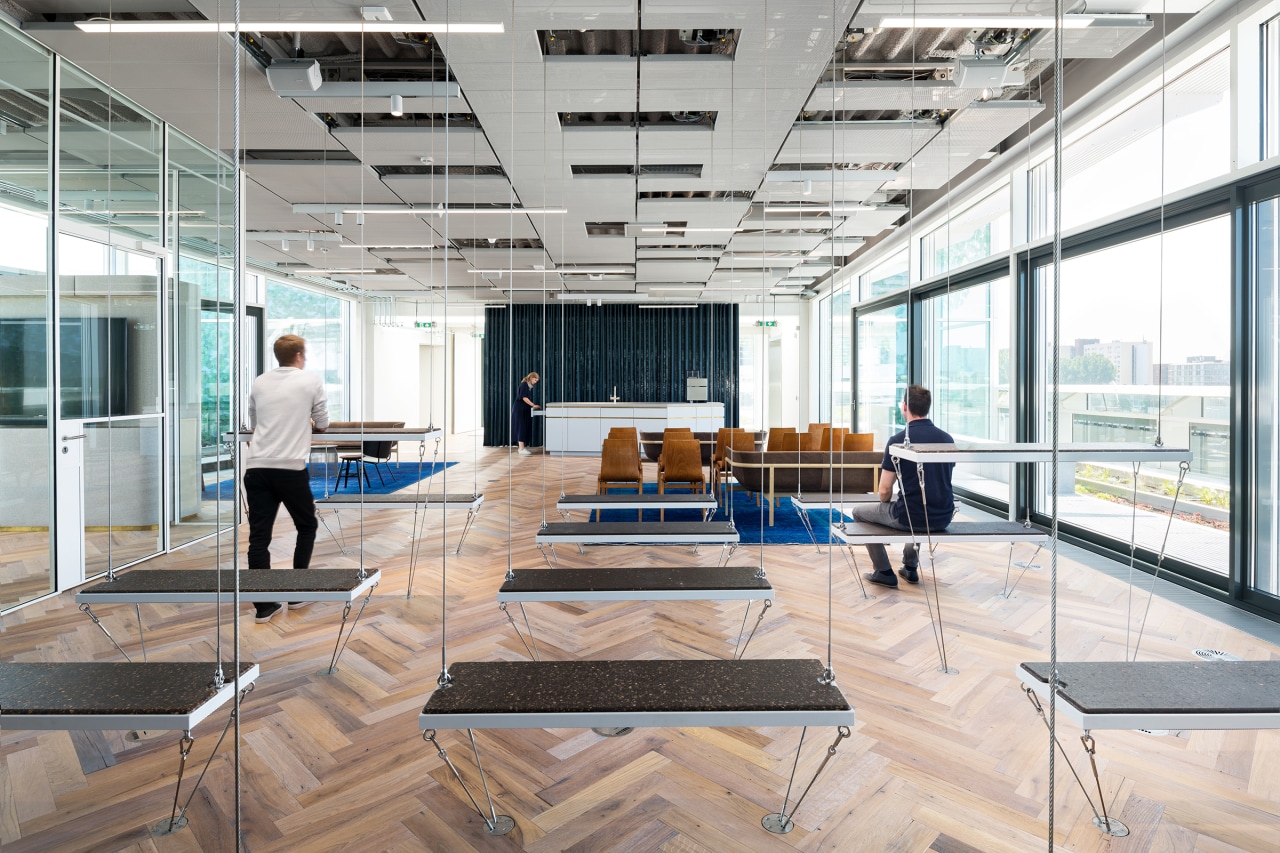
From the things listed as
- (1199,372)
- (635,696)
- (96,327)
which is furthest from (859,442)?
(96,327)

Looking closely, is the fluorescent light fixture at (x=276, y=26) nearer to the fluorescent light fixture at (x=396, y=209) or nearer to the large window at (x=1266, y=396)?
the fluorescent light fixture at (x=396, y=209)

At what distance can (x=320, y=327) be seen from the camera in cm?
1359

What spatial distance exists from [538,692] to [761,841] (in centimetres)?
74

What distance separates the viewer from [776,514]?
7016 millimetres

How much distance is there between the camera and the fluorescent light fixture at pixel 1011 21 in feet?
11.9

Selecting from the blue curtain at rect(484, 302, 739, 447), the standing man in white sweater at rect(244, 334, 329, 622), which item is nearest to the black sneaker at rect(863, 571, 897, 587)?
the standing man in white sweater at rect(244, 334, 329, 622)

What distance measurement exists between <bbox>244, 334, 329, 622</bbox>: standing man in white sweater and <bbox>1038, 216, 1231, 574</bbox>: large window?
457 cm

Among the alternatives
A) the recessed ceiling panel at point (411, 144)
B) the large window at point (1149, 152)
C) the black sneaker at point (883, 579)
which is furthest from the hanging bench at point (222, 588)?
the large window at point (1149, 152)

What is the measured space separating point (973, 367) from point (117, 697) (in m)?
7.91

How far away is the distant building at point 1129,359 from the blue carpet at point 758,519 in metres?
2.44

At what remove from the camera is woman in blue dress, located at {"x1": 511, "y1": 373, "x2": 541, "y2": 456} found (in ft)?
43.5

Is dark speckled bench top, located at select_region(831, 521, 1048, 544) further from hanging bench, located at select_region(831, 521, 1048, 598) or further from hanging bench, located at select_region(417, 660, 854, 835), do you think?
hanging bench, located at select_region(417, 660, 854, 835)

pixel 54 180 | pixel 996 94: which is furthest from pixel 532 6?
pixel 996 94

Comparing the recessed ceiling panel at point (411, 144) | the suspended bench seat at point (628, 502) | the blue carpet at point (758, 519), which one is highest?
the recessed ceiling panel at point (411, 144)
